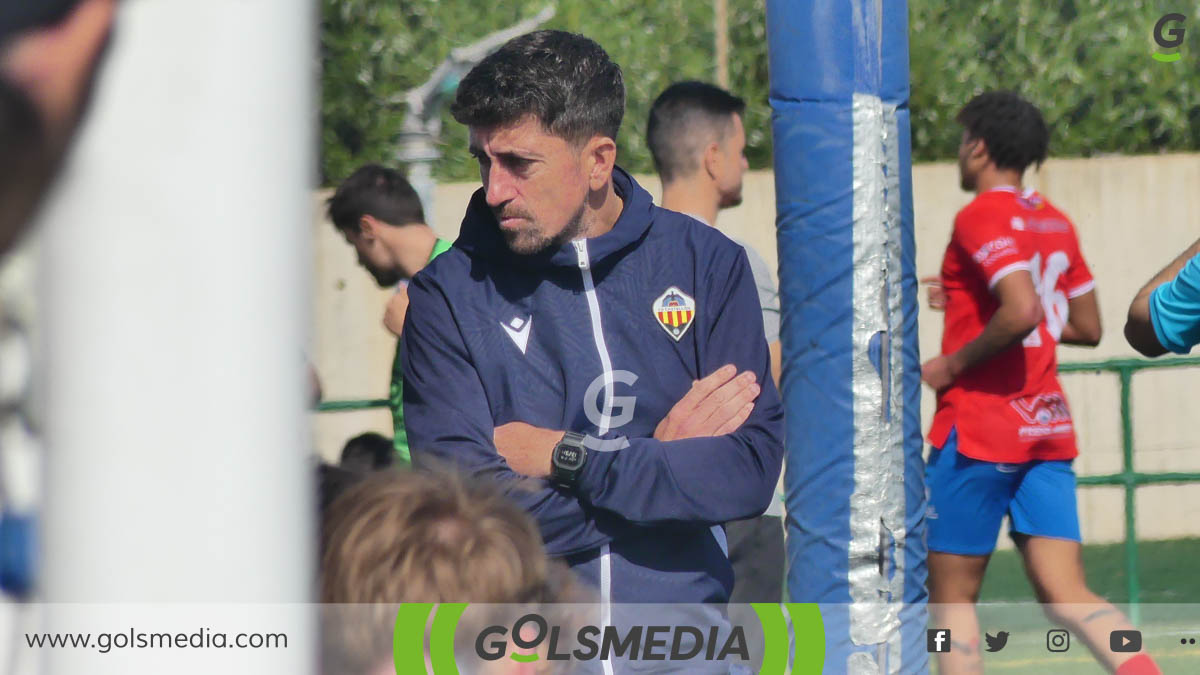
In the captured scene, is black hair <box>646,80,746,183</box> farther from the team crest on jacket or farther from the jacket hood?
the team crest on jacket

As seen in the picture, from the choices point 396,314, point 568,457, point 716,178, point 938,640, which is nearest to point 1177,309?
point 938,640

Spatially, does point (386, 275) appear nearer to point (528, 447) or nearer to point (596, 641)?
point (528, 447)

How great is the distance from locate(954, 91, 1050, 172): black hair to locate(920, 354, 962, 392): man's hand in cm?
63

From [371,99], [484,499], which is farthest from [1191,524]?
[484,499]

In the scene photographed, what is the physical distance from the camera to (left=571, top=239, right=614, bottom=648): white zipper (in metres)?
2.50

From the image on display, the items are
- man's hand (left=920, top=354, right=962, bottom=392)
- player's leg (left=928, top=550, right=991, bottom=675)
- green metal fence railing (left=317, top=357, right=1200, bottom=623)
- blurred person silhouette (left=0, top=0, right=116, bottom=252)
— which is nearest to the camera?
blurred person silhouette (left=0, top=0, right=116, bottom=252)

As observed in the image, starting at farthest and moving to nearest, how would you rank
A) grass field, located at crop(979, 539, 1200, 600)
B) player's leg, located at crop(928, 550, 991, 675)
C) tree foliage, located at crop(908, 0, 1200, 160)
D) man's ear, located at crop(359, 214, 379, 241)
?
tree foliage, located at crop(908, 0, 1200, 160) → grass field, located at crop(979, 539, 1200, 600) → man's ear, located at crop(359, 214, 379, 241) → player's leg, located at crop(928, 550, 991, 675)

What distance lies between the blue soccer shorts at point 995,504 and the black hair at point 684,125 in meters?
1.23

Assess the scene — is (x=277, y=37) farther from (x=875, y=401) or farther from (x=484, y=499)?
(x=875, y=401)

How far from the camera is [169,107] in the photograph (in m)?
0.89

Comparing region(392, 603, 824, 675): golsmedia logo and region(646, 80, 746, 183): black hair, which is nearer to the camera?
region(392, 603, 824, 675): golsmedia logo

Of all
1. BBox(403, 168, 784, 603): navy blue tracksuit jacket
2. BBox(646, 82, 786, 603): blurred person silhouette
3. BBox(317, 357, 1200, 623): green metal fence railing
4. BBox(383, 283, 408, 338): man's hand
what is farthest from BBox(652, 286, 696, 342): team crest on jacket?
BBox(317, 357, 1200, 623): green metal fence railing

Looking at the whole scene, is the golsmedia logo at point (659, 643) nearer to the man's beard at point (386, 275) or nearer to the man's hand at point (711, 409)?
the man's hand at point (711, 409)

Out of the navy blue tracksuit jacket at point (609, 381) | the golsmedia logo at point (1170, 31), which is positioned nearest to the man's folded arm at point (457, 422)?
the navy blue tracksuit jacket at point (609, 381)
